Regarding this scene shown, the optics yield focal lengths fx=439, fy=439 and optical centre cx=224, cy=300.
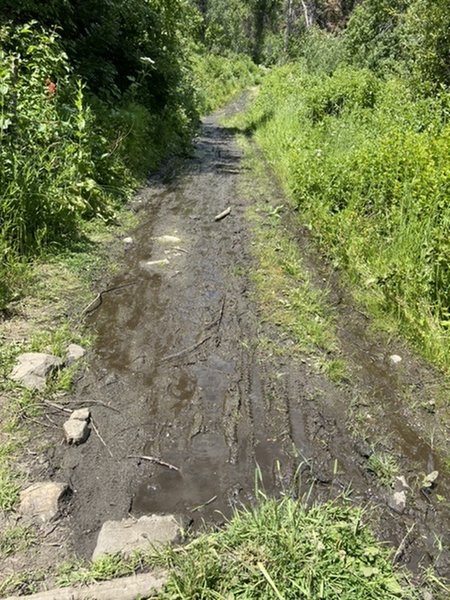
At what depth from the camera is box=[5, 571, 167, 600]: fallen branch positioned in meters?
1.85

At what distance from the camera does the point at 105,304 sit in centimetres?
420

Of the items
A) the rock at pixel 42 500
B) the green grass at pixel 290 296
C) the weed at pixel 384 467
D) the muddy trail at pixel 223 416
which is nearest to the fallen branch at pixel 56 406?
the muddy trail at pixel 223 416

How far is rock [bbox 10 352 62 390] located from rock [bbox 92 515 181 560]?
120 centimetres

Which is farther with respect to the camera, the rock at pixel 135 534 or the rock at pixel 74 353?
the rock at pixel 74 353

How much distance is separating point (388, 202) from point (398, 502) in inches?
145

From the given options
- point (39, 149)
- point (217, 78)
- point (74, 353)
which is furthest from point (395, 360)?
point (217, 78)

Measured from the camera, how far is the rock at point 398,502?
8.03 ft

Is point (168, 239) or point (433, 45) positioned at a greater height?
point (433, 45)

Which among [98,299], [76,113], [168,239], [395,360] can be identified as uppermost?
[76,113]

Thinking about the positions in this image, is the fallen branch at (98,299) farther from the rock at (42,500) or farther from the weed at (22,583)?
the weed at (22,583)

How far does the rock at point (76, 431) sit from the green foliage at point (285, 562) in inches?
38.0

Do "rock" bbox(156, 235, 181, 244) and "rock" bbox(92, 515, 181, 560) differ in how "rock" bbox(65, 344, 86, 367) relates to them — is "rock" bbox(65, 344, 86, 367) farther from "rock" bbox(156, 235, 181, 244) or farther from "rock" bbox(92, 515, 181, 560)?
"rock" bbox(156, 235, 181, 244)

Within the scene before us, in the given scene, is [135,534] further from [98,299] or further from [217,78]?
[217,78]

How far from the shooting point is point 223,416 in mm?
3008
